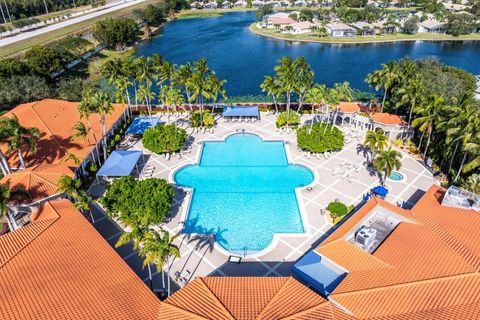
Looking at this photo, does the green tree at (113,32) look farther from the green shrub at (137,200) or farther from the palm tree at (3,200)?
the palm tree at (3,200)

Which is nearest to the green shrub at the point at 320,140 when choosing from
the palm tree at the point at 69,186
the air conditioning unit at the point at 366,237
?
the air conditioning unit at the point at 366,237

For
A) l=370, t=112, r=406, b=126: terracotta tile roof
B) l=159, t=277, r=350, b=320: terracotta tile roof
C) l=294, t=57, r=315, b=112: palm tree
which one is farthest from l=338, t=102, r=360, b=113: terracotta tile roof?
l=159, t=277, r=350, b=320: terracotta tile roof

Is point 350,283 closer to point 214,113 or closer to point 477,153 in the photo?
point 477,153

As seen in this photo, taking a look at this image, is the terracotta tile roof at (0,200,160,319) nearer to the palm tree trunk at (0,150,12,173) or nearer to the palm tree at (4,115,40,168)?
the palm tree trunk at (0,150,12,173)

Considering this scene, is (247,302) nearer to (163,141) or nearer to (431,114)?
(163,141)

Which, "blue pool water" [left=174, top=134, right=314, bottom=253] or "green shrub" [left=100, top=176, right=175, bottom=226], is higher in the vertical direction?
"green shrub" [left=100, top=176, right=175, bottom=226]

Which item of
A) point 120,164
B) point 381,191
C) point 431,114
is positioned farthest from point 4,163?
point 431,114
